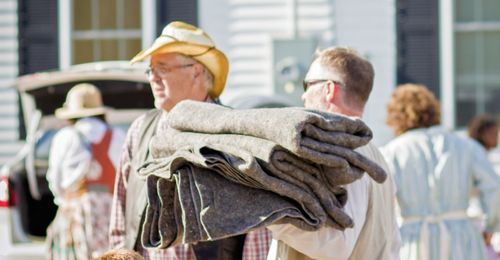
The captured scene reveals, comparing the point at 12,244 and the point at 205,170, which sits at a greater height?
the point at 205,170

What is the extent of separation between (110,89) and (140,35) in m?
5.75

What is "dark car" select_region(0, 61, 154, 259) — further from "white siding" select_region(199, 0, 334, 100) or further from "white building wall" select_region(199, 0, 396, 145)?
"white siding" select_region(199, 0, 334, 100)

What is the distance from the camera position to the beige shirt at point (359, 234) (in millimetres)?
3842

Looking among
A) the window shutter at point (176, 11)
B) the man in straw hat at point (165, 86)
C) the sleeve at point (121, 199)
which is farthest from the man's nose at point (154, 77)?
the window shutter at point (176, 11)

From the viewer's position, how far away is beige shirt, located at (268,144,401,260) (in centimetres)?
384

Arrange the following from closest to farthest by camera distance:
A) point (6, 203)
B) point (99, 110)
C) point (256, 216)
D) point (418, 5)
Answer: point (256, 216)
point (99, 110)
point (6, 203)
point (418, 5)

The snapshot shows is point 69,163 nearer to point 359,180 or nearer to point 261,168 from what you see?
point 359,180

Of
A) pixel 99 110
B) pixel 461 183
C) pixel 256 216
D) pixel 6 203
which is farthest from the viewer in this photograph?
pixel 6 203

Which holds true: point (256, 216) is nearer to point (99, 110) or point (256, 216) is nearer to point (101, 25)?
point (99, 110)

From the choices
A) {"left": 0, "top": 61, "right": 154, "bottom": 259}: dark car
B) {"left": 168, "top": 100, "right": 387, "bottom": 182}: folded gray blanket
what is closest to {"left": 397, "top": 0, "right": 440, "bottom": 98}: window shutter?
{"left": 0, "top": 61, "right": 154, "bottom": 259}: dark car

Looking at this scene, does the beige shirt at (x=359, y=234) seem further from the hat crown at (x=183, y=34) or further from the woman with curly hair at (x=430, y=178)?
the woman with curly hair at (x=430, y=178)

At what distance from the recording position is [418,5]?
15359 mm

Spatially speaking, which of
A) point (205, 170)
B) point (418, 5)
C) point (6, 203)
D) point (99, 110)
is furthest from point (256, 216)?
point (418, 5)

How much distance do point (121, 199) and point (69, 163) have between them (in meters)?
3.11
